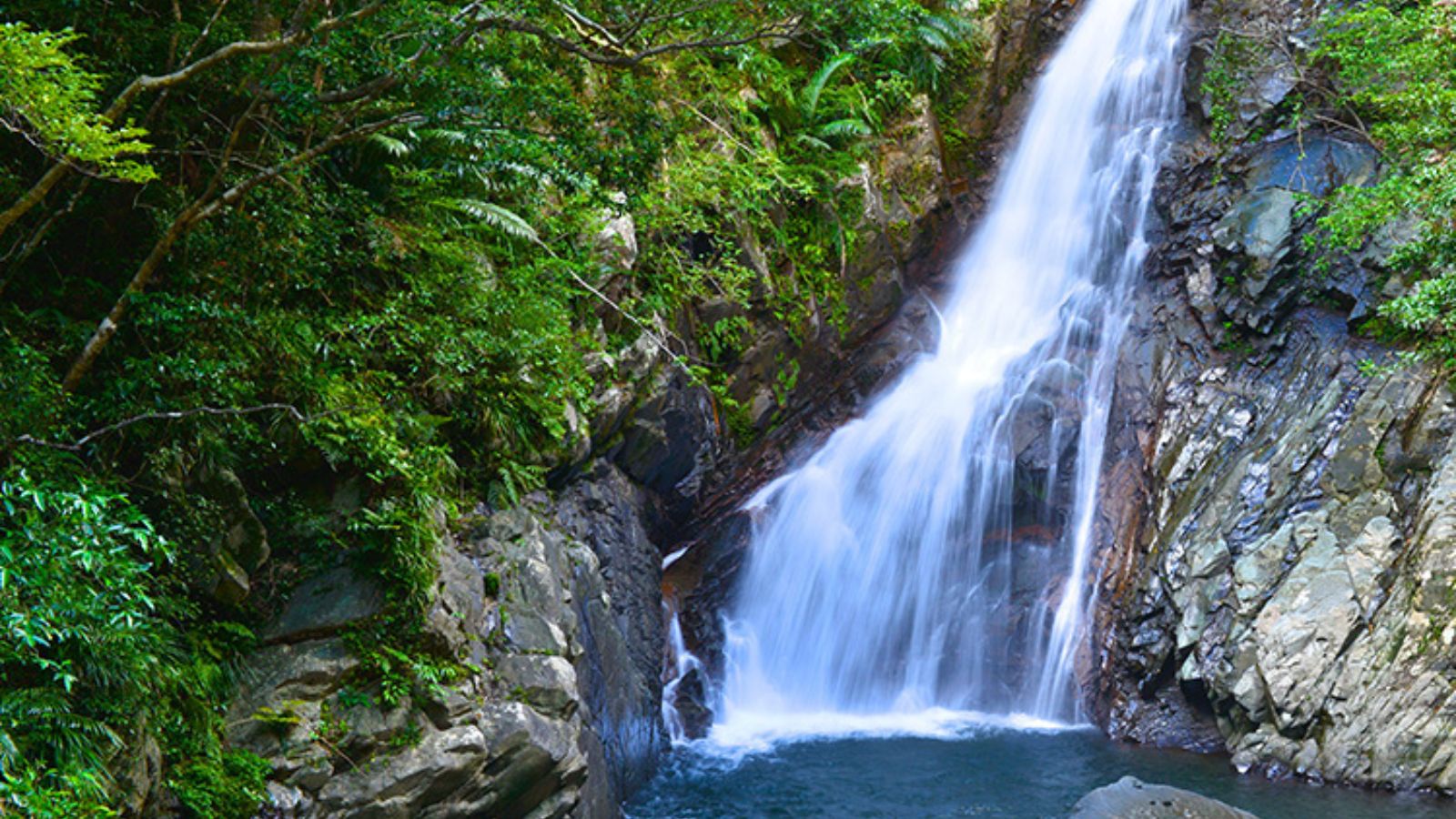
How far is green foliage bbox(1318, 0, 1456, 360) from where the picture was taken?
440 inches

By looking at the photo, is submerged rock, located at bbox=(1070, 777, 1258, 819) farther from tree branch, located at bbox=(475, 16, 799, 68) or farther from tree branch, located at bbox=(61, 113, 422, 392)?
tree branch, located at bbox=(61, 113, 422, 392)

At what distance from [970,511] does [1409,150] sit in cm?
803

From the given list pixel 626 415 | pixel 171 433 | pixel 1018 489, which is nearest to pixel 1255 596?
pixel 1018 489

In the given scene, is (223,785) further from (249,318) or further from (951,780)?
(951,780)

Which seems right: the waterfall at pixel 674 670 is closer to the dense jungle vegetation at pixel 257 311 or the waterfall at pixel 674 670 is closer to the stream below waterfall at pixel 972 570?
the stream below waterfall at pixel 972 570

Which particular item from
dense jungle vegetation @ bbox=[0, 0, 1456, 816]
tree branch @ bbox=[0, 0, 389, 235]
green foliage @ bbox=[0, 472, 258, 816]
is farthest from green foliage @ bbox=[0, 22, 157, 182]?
green foliage @ bbox=[0, 472, 258, 816]

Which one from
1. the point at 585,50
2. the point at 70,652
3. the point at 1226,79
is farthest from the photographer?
the point at 1226,79

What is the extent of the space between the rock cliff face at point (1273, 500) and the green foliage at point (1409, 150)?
0.61 m

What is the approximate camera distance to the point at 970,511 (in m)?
14.9

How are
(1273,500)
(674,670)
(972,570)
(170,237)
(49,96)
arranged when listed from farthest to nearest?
(972,570)
(674,670)
(1273,500)
(170,237)
(49,96)

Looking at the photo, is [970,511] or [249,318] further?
[970,511]

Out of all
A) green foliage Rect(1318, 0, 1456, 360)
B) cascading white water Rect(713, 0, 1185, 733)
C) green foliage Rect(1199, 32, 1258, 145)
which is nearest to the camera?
green foliage Rect(1318, 0, 1456, 360)

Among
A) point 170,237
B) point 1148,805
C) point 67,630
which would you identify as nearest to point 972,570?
point 1148,805

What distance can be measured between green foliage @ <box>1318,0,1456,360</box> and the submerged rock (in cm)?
622
